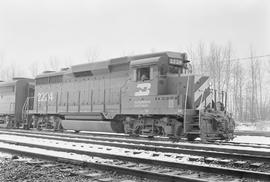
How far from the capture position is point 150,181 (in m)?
5.60

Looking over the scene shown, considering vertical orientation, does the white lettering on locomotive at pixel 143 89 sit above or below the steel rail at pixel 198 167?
above

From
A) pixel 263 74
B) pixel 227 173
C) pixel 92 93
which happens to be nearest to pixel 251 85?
pixel 263 74

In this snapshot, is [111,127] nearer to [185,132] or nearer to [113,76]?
[113,76]

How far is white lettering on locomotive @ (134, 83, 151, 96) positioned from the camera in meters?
13.5

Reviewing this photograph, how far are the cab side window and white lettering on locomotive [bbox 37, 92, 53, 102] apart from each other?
734 cm

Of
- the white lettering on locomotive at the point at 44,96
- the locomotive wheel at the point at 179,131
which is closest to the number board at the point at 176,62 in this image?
the locomotive wheel at the point at 179,131

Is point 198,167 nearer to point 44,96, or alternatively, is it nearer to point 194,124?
point 194,124

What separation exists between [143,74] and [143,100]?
1.13 m

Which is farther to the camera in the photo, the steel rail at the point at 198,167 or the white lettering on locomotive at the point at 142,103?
the white lettering on locomotive at the point at 142,103

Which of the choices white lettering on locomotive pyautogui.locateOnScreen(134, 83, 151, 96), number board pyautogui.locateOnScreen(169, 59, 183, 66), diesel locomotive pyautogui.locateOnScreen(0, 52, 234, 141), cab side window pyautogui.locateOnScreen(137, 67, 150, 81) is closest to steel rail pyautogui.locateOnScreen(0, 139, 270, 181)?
diesel locomotive pyautogui.locateOnScreen(0, 52, 234, 141)

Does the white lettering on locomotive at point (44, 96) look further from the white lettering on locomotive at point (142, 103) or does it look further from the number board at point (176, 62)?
the number board at point (176, 62)

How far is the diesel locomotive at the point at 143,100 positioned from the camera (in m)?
12.4

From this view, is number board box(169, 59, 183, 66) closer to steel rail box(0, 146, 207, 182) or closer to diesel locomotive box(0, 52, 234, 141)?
diesel locomotive box(0, 52, 234, 141)

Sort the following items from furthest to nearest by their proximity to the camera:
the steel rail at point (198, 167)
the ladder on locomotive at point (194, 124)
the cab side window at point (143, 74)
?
the cab side window at point (143, 74) → the ladder on locomotive at point (194, 124) → the steel rail at point (198, 167)
